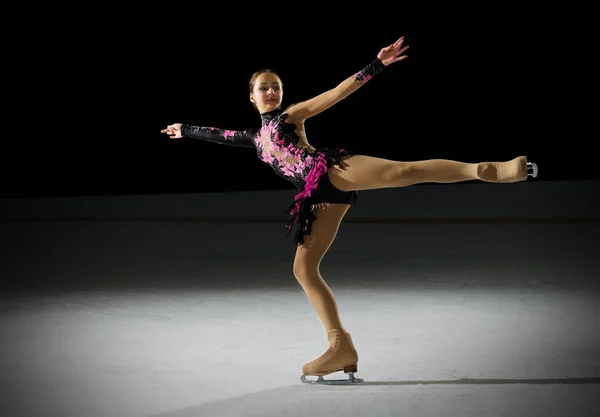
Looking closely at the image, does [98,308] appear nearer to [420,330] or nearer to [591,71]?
[420,330]

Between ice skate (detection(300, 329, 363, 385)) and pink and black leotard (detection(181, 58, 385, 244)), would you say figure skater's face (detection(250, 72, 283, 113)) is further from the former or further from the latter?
ice skate (detection(300, 329, 363, 385))

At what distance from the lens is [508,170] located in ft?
9.07

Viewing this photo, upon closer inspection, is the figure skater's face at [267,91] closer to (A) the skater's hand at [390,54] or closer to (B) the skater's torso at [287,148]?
(B) the skater's torso at [287,148]

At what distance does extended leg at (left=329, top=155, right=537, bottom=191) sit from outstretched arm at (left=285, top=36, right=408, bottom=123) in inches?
7.9

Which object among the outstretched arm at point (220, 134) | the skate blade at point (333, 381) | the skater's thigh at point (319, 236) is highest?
the outstretched arm at point (220, 134)

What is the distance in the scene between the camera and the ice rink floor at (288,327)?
2746 mm

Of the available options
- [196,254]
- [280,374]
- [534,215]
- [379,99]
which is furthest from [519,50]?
[280,374]

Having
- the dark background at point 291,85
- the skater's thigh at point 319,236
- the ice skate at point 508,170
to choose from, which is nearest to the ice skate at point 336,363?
the skater's thigh at point 319,236

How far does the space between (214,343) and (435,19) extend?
6.48m

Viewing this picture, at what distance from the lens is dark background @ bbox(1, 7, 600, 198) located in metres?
9.42

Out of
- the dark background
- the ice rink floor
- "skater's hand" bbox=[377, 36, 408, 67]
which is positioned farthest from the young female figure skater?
the dark background

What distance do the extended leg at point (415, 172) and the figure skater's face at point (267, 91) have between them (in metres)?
0.35

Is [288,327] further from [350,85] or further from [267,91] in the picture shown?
[350,85]

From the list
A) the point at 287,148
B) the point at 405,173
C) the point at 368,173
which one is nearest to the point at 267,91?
the point at 287,148
